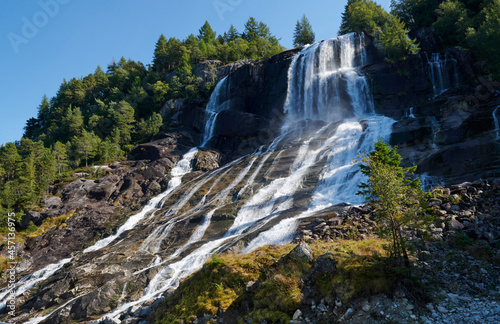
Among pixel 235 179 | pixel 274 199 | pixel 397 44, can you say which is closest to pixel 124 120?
pixel 235 179

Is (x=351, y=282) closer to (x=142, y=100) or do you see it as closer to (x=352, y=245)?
(x=352, y=245)

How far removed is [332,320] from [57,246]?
30822mm

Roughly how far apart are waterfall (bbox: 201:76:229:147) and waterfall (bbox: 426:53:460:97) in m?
34.7

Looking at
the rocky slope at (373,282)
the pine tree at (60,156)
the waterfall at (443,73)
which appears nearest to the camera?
the rocky slope at (373,282)

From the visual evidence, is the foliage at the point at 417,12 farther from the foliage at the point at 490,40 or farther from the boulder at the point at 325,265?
the boulder at the point at 325,265

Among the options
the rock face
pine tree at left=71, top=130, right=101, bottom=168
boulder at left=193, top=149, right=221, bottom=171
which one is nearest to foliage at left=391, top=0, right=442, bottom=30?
the rock face

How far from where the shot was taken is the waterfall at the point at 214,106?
52781 mm

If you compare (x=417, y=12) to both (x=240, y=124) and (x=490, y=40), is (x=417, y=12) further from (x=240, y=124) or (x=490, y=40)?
(x=240, y=124)

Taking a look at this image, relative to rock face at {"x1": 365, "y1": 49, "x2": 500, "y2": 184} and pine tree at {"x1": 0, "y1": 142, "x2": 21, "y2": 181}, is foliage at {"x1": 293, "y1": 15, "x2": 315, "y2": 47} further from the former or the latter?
pine tree at {"x1": 0, "y1": 142, "x2": 21, "y2": 181}

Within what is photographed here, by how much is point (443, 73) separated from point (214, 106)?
39.5 m

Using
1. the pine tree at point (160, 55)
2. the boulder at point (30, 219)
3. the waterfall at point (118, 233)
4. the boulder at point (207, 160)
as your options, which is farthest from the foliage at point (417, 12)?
the boulder at point (30, 219)

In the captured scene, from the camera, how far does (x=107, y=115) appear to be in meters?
70.8

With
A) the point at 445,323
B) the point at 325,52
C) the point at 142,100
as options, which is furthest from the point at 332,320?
the point at 142,100

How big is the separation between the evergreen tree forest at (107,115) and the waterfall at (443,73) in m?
41.3
